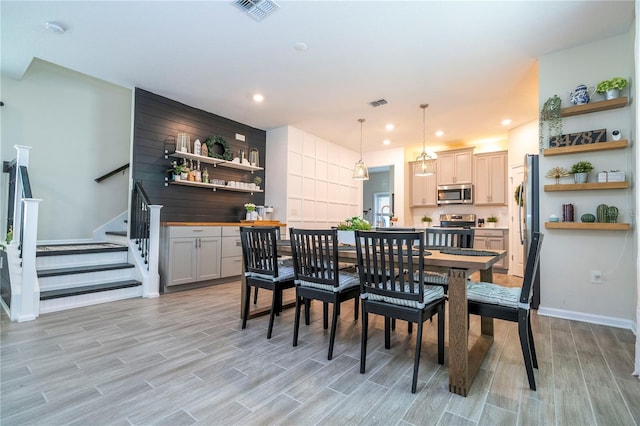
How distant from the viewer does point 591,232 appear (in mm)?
3109

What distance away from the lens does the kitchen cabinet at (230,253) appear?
15.5 ft

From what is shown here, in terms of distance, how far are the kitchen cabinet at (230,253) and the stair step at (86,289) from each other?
1182 millimetres

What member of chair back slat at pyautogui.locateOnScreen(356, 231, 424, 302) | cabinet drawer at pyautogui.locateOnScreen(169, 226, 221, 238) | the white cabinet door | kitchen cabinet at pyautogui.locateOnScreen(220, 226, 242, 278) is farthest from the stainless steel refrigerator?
the white cabinet door

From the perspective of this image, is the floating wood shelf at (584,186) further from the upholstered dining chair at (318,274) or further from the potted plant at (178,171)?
the potted plant at (178,171)

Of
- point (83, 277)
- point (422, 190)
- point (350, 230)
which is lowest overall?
point (83, 277)

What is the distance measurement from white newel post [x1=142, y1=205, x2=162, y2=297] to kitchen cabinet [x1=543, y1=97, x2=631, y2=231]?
4662 mm

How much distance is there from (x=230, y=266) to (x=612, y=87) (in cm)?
513

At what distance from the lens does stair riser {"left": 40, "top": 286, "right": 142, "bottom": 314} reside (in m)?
3.16

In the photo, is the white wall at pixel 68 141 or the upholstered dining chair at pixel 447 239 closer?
the upholstered dining chair at pixel 447 239

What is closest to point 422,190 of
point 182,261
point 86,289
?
point 182,261

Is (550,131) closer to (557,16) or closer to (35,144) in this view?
(557,16)

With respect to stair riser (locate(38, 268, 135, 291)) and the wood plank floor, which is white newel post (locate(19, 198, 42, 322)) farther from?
stair riser (locate(38, 268, 135, 291))

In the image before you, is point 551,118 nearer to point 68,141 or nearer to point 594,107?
point 594,107

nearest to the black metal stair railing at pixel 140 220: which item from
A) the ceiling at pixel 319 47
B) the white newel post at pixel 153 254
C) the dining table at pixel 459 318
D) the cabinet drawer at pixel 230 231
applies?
the white newel post at pixel 153 254
